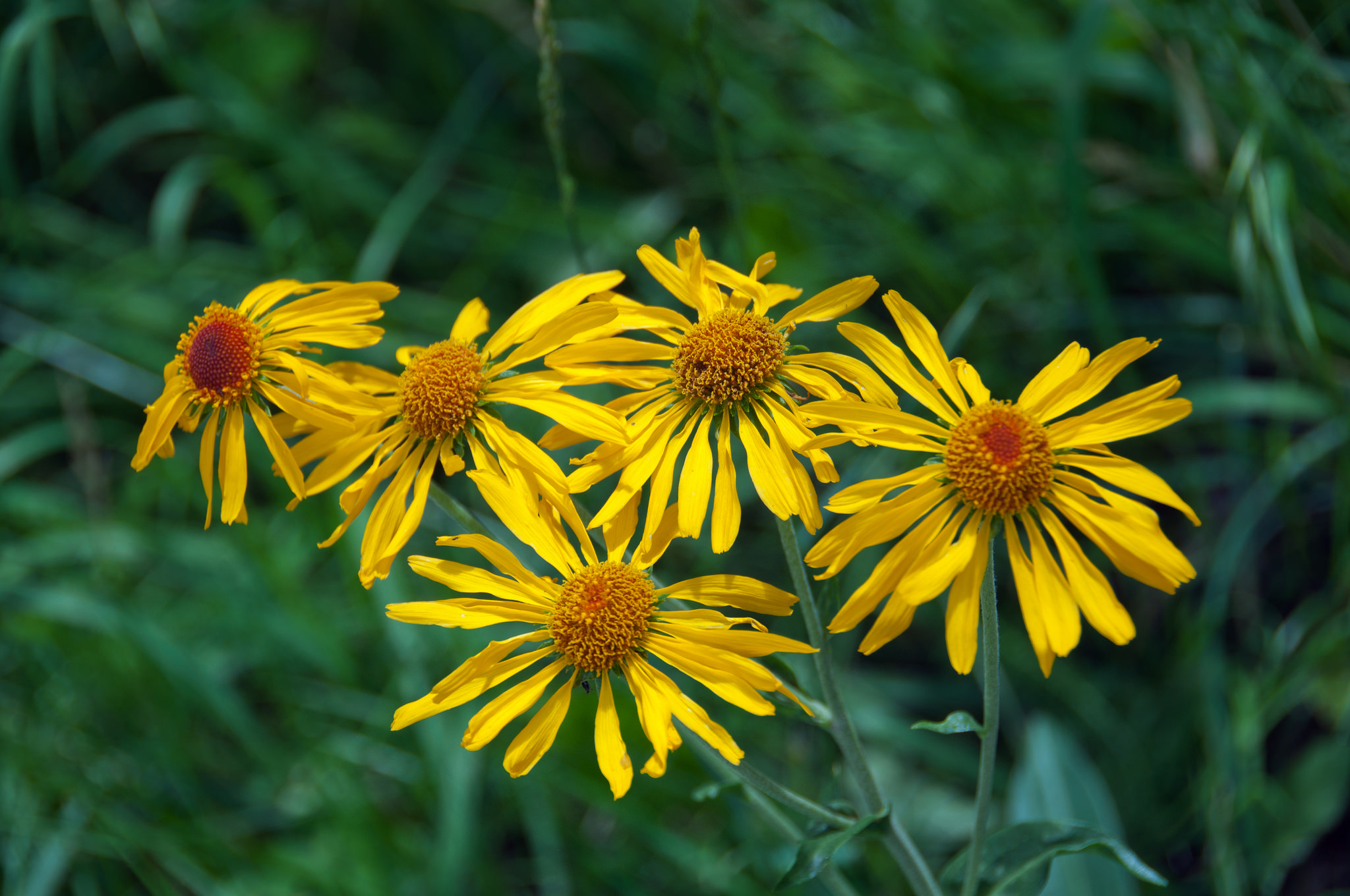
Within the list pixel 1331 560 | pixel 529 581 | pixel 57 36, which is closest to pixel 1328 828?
pixel 1331 560

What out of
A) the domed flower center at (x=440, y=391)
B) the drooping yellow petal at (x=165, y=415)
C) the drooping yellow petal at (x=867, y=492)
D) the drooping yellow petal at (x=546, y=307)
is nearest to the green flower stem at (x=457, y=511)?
the domed flower center at (x=440, y=391)

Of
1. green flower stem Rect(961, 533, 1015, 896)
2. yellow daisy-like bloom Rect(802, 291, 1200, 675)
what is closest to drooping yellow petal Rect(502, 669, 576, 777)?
yellow daisy-like bloom Rect(802, 291, 1200, 675)

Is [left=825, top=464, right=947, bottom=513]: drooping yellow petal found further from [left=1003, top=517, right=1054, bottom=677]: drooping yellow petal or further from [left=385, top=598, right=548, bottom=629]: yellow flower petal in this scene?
[left=385, top=598, right=548, bottom=629]: yellow flower petal

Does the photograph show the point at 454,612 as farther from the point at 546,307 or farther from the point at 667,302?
the point at 667,302

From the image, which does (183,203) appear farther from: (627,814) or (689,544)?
(627,814)

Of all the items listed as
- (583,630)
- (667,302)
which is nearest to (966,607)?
(583,630)

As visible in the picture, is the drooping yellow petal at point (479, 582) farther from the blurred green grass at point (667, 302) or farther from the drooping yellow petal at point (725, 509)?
the blurred green grass at point (667, 302)
